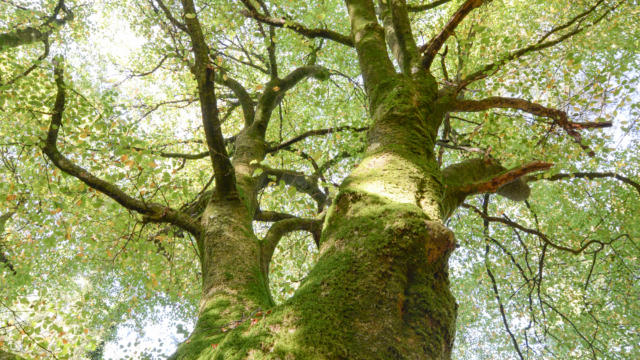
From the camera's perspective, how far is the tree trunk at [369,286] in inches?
64.0

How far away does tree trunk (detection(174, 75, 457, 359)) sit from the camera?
1.62m

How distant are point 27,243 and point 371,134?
7939 millimetres

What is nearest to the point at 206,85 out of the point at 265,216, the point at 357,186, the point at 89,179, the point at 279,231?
the point at 357,186

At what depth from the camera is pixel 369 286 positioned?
181 centimetres

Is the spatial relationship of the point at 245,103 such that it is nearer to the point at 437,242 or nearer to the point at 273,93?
the point at 273,93

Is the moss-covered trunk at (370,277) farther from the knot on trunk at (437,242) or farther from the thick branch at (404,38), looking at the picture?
the thick branch at (404,38)

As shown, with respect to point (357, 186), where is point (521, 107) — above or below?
above

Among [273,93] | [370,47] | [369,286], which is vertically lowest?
[369,286]

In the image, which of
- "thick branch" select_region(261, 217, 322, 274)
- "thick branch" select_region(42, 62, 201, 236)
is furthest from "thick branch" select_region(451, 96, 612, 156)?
"thick branch" select_region(42, 62, 201, 236)

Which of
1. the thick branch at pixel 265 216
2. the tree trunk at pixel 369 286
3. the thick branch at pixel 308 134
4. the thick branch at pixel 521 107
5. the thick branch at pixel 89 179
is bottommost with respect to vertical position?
the tree trunk at pixel 369 286

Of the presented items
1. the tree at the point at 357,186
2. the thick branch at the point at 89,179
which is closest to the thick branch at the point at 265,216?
the tree at the point at 357,186

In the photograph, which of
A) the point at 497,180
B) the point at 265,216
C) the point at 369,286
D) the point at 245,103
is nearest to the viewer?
the point at 369,286

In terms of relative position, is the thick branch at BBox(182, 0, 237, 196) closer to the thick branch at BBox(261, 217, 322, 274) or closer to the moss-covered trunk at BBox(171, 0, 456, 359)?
the moss-covered trunk at BBox(171, 0, 456, 359)

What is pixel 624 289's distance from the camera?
7.99 metres
